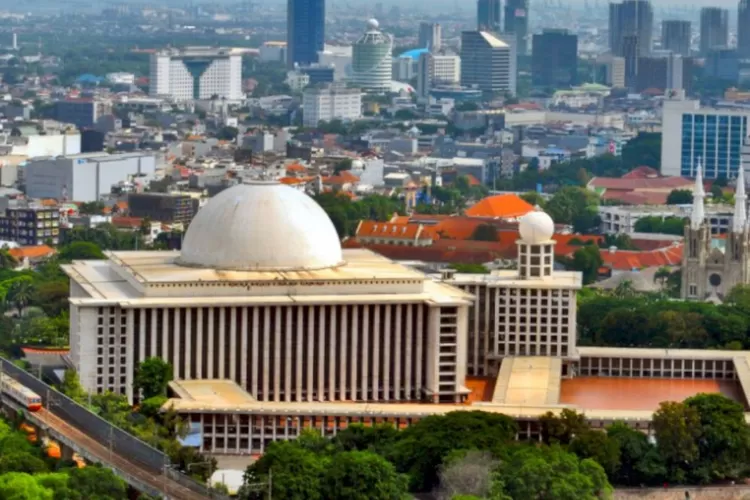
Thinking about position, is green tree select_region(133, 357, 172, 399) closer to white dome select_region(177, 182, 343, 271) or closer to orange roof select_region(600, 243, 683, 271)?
white dome select_region(177, 182, 343, 271)

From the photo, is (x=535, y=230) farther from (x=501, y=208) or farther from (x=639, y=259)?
(x=501, y=208)

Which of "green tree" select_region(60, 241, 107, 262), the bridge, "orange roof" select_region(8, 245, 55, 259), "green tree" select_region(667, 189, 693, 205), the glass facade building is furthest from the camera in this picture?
the glass facade building

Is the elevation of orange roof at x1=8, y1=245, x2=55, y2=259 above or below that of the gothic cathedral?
below

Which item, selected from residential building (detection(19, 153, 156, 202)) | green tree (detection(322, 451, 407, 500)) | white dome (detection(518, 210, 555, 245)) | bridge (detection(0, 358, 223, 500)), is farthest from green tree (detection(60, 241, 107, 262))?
green tree (detection(322, 451, 407, 500))

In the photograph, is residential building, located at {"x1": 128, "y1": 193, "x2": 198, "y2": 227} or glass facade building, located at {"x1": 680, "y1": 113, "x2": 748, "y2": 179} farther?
glass facade building, located at {"x1": 680, "y1": 113, "x2": 748, "y2": 179}

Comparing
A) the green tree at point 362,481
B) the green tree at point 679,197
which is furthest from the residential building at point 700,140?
the green tree at point 362,481

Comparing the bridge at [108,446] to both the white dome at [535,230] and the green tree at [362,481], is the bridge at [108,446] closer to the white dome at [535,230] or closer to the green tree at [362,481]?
the green tree at [362,481]

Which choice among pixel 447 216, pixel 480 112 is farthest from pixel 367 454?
pixel 480 112

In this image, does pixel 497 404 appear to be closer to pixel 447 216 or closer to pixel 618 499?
pixel 618 499
